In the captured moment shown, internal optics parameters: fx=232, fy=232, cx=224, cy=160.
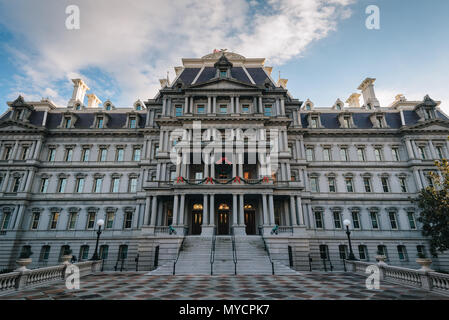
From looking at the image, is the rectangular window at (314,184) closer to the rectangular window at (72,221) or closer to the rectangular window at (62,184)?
the rectangular window at (72,221)

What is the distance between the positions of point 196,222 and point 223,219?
332 cm

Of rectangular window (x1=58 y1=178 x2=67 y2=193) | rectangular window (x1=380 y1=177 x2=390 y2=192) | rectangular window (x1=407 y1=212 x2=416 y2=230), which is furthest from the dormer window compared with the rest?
rectangular window (x1=407 y1=212 x2=416 y2=230)

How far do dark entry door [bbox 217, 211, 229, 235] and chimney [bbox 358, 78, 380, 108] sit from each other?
94.4 feet

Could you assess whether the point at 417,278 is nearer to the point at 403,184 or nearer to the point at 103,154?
the point at 403,184

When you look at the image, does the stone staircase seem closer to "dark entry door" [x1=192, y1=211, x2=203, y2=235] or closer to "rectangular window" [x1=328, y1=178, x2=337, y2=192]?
"dark entry door" [x1=192, y1=211, x2=203, y2=235]

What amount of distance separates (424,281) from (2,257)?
38540 millimetres

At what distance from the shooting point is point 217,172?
29844 millimetres

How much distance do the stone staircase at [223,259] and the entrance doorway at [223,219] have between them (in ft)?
17.8

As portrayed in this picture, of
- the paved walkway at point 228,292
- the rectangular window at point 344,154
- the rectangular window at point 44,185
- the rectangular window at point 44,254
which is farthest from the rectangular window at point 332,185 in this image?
the rectangular window at point 44,185

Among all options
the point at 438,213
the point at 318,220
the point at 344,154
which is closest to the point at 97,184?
the point at 318,220

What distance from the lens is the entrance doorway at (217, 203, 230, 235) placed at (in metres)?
28.0
